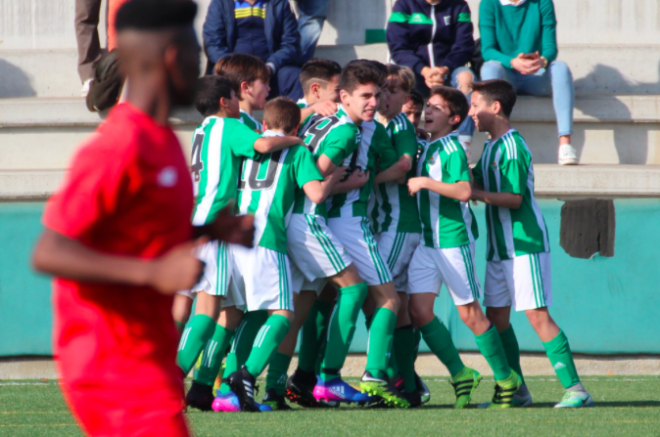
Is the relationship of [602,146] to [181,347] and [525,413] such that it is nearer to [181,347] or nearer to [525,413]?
[525,413]

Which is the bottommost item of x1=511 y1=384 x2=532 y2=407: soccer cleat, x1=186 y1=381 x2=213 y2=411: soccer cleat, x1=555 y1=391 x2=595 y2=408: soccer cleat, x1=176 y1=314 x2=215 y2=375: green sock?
x1=511 y1=384 x2=532 y2=407: soccer cleat

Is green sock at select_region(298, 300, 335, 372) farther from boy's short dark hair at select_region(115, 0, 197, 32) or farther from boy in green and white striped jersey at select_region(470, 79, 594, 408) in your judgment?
boy's short dark hair at select_region(115, 0, 197, 32)

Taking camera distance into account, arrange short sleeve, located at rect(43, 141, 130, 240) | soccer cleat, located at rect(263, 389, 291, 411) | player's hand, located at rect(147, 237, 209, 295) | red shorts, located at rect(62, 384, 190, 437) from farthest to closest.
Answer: soccer cleat, located at rect(263, 389, 291, 411), red shorts, located at rect(62, 384, 190, 437), short sleeve, located at rect(43, 141, 130, 240), player's hand, located at rect(147, 237, 209, 295)

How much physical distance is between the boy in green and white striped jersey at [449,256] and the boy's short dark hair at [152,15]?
3.32 meters

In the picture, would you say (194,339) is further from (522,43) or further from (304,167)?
(522,43)

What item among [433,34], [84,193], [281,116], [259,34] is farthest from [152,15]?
[433,34]

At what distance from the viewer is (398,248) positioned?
531 centimetres

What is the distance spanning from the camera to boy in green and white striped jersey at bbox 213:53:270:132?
5184 millimetres

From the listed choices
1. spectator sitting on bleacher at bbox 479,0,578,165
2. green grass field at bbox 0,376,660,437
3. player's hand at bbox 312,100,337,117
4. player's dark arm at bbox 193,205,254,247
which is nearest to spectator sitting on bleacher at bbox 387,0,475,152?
spectator sitting on bleacher at bbox 479,0,578,165

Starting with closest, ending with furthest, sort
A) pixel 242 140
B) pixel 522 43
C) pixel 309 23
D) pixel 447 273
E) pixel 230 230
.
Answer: pixel 230 230, pixel 242 140, pixel 447 273, pixel 522 43, pixel 309 23

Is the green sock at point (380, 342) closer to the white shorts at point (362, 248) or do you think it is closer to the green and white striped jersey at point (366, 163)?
the white shorts at point (362, 248)

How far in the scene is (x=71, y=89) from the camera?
30.5ft

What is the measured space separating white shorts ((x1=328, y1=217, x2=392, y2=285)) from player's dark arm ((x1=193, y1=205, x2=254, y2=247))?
3111mm

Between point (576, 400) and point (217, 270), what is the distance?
2325mm
